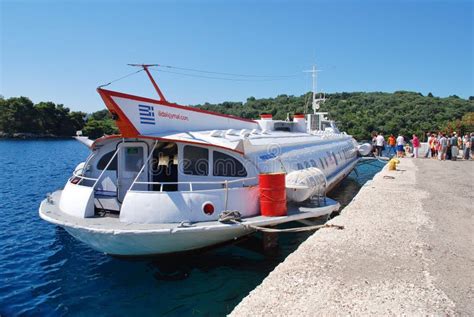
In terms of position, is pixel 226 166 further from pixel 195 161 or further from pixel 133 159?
pixel 133 159

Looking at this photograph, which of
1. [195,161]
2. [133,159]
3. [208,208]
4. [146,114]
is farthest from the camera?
[133,159]

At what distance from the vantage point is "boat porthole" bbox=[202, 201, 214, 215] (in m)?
8.91

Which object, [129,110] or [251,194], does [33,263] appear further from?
[251,194]

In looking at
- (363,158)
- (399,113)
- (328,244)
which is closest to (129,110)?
(328,244)

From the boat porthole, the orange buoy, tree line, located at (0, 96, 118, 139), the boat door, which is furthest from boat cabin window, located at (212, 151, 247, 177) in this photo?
tree line, located at (0, 96, 118, 139)

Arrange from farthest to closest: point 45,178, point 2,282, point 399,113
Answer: point 399,113 → point 45,178 → point 2,282

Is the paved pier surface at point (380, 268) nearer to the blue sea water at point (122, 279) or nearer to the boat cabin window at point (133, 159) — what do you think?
the blue sea water at point (122, 279)

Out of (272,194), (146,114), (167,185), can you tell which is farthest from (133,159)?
(272,194)

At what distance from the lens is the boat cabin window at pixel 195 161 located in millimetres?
10125

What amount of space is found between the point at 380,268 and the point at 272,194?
10.7ft

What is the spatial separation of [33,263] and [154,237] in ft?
15.6

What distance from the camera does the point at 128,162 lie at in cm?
1068

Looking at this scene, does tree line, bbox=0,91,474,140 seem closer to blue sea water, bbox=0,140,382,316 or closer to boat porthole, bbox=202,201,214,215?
blue sea water, bbox=0,140,382,316

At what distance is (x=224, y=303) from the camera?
7930mm
